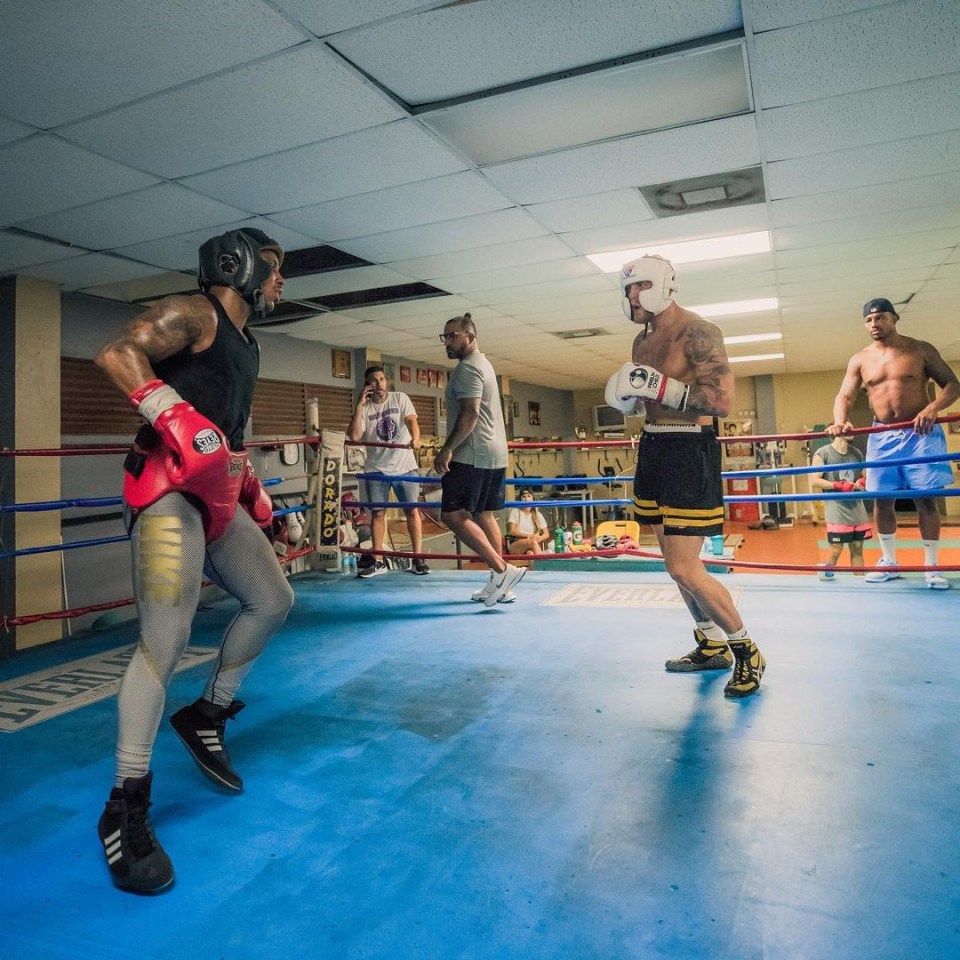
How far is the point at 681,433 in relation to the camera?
2.22 m

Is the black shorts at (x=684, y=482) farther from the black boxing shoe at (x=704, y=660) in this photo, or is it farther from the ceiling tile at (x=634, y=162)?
the ceiling tile at (x=634, y=162)

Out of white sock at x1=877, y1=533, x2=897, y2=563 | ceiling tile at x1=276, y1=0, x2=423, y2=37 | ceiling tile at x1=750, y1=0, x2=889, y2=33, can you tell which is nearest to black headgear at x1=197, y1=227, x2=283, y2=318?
ceiling tile at x1=276, y1=0, x2=423, y2=37

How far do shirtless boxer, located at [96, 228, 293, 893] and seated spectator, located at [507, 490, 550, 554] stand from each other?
237 inches

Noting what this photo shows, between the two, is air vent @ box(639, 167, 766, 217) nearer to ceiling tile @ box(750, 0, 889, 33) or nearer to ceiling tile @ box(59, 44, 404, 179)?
ceiling tile @ box(750, 0, 889, 33)

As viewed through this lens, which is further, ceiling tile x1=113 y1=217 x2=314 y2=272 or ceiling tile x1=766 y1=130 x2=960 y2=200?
Answer: ceiling tile x1=113 y1=217 x2=314 y2=272

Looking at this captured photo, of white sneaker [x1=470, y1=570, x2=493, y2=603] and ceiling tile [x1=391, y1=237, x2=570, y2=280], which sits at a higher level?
ceiling tile [x1=391, y1=237, x2=570, y2=280]

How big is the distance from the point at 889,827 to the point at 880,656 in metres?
1.30

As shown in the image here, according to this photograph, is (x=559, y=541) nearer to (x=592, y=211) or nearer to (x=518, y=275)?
(x=518, y=275)

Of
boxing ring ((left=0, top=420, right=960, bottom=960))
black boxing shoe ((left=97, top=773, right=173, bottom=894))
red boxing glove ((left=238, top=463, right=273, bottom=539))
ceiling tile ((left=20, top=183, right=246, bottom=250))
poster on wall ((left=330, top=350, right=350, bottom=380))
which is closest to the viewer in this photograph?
boxing ring ((left=0, top=420, right=960, bottom=960))

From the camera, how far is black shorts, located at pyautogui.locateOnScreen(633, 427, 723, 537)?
2.14 meters

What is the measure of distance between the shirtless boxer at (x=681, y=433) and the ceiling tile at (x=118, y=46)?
4.33ft

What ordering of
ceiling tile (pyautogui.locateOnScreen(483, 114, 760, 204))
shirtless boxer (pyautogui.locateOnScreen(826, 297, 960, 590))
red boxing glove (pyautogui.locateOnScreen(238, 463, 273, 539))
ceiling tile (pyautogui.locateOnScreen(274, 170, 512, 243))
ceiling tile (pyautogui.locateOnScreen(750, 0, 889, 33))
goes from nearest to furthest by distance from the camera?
red boxing glove (pyautogui.locateOnScreen(238, 463, 273, 539))
ceiling tile (pyautogui.locateOnScreen(750, 0, 889, 33))
ceiling tile (pyautogui.locateOnScreen(483, 114, 760, 204))
ceiling tile (pyautogui.locateOnScreen(274, 170, 512, 243))
shirtless boxer (pyautogui.locateOnScreen(826, 297, 960, 590))

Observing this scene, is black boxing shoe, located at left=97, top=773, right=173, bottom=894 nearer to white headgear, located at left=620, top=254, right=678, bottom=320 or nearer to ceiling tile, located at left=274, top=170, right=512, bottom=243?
white headgear, located at left=620, top=254, right=678, bottom=320

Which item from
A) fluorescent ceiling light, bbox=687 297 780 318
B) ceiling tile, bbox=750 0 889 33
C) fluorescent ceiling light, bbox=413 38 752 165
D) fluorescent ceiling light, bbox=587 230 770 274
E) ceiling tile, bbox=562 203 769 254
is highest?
fluorescent ceiling light, bbox=687 297 780 318
